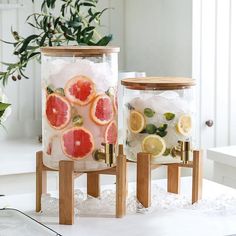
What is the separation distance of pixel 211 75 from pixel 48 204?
1578mm

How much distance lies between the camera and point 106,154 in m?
1.40

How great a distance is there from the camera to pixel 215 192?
1675 millimetres

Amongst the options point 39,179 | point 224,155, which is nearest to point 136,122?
point 39,179

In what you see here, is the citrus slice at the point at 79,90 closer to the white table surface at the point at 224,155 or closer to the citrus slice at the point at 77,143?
the citrus slice at the point at 77,143

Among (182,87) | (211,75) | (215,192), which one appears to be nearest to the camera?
(182,87)

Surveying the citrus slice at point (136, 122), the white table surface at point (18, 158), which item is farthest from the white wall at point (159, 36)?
the citrus slice at point (136, 122)

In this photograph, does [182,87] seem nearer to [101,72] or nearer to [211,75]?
[101,72]

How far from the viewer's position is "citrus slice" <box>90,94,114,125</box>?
140 cm

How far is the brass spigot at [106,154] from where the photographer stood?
139cm

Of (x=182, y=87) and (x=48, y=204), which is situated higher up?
(x=182, y=87)

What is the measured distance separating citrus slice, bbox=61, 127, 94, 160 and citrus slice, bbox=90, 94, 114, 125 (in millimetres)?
37

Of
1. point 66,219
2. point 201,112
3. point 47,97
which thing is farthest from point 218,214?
point 201,112

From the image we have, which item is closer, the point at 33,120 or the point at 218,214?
the point at 218,214

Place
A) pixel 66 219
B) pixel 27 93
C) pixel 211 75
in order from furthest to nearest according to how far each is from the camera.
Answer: pixel 27 93 < pixel 211 75 < pixel 66 219
